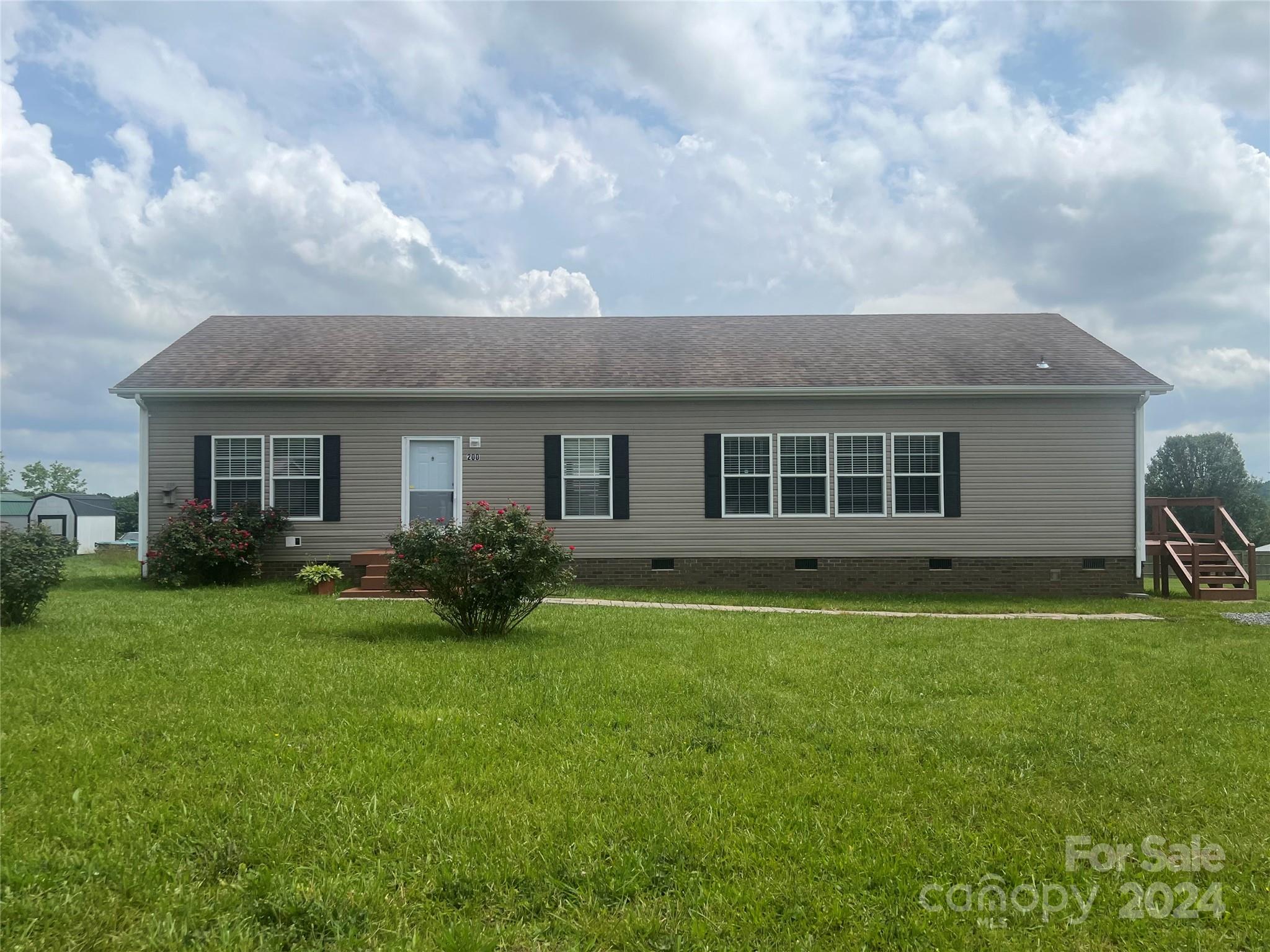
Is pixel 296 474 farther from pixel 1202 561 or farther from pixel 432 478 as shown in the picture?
pixel 1202 561

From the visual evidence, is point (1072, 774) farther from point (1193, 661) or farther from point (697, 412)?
point (697, 412)

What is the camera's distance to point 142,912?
302 cm

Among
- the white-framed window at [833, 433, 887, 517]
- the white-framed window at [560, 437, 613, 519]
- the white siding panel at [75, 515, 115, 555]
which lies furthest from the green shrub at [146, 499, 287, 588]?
the white siding panel at [75, 515, 115, 555]

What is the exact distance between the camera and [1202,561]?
1547 centimetres

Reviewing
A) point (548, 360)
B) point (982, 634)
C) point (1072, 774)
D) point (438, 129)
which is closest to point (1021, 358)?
point (982, 634)

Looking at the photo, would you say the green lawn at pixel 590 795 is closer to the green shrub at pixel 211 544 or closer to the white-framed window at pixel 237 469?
the green shrub at pixel 211 544

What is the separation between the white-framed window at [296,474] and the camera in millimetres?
14039

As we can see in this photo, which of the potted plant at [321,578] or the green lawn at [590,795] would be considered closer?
the green lawn at [590,795]

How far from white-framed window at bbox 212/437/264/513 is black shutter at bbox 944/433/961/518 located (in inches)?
456

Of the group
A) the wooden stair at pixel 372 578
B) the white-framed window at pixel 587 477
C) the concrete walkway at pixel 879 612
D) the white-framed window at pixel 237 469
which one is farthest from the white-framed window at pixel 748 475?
the white-framed window at pixel 237 469

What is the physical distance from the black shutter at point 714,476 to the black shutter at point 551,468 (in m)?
2.54

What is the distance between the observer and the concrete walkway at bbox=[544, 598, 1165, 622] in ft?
36.3

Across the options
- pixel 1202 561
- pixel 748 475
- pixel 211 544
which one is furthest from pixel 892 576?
pixel 211 544

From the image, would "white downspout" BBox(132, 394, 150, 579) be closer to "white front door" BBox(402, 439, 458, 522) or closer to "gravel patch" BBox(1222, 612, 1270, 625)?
"white front door" BBox(402, 439, 458, 522)
